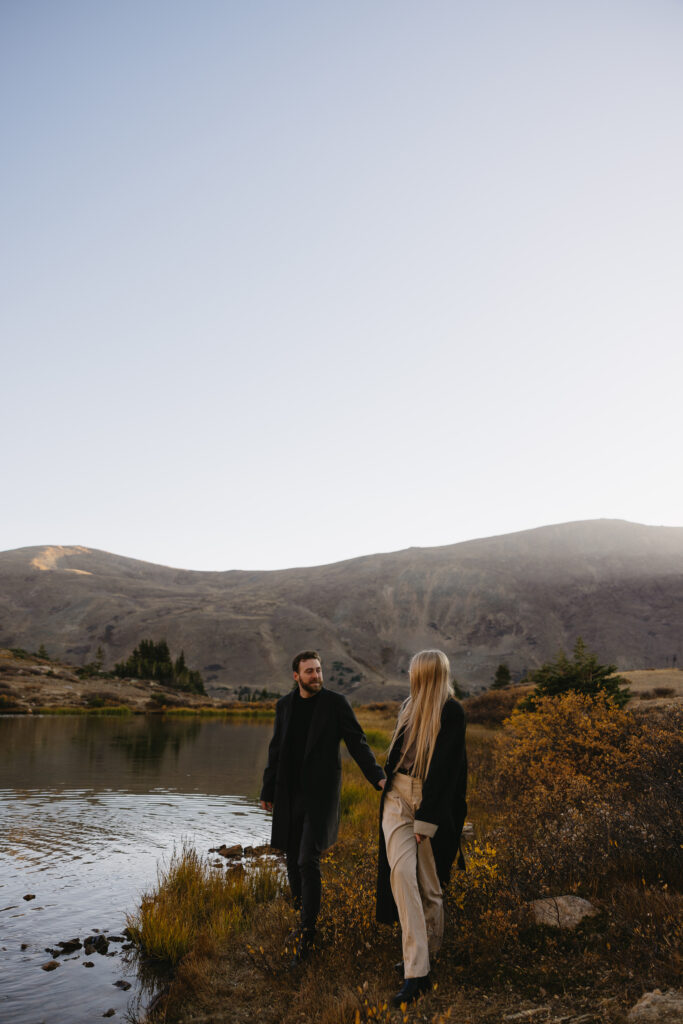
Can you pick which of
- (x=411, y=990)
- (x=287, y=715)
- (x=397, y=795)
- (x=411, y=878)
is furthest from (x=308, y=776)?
(x=411, y=990)

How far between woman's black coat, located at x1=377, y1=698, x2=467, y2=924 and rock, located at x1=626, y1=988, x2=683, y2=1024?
145cm

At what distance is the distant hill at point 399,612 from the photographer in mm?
100938

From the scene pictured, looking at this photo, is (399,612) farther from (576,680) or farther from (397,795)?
(397,795)

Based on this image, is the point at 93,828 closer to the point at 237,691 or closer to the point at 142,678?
the point at 142,678

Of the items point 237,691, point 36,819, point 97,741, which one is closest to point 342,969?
point 36,819

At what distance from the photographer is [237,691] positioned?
86.8m

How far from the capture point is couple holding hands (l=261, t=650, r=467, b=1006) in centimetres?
474

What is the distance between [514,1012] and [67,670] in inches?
2128

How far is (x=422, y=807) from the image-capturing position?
475 cm

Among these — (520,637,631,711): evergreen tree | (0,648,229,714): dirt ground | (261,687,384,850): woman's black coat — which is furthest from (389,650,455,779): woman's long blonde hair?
(0,648,229,714): dirt ground

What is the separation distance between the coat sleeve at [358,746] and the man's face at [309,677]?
290 mm

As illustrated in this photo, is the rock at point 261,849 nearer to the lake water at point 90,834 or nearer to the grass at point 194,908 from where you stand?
the lake water at point 90,834

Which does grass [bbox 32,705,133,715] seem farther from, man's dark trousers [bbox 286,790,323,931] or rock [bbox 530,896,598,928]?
→ rock [bbox 530,896,598,928]

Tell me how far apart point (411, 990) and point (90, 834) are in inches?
342
